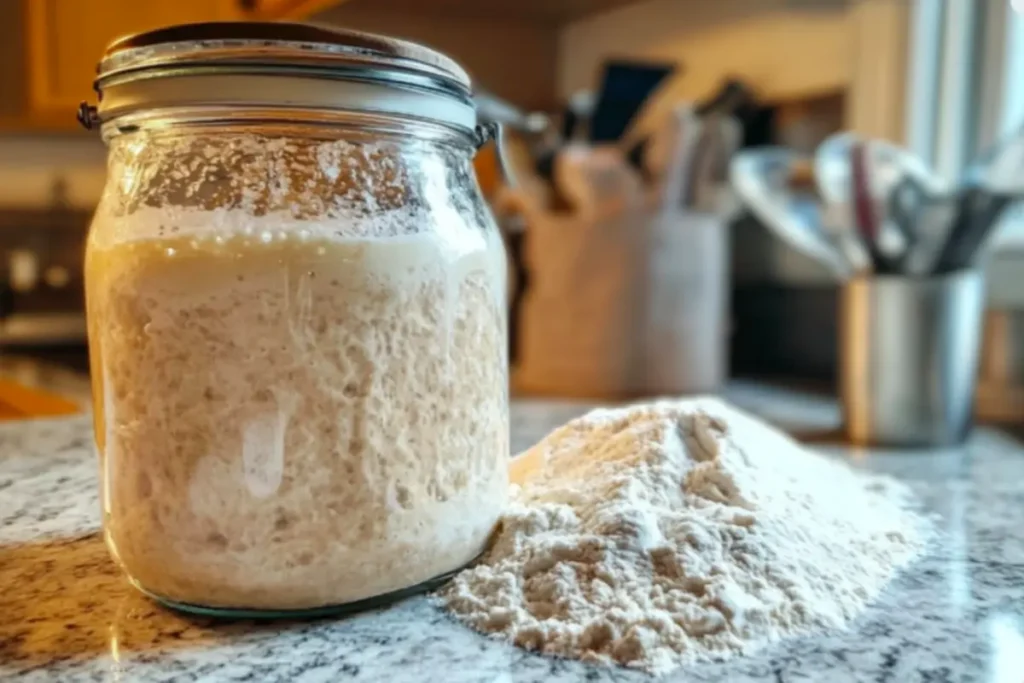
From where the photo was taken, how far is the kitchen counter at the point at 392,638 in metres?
0.35

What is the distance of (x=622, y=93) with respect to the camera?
3.81ft

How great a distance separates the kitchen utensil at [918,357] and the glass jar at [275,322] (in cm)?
53

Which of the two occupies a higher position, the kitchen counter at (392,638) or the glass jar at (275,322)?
the glass jar at (275,322)

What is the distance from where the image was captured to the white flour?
1.23ft

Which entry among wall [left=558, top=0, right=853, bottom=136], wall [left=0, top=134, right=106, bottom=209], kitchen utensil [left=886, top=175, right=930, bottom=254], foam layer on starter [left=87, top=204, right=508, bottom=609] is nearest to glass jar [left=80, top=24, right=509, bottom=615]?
foam layer on starter [left=87, top=204, right=508, bottom=609]

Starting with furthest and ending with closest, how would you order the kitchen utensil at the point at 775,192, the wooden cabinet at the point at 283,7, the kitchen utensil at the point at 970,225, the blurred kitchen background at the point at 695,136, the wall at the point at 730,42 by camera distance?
the wooden cabinet at the point at 283,7
the wall at the point at 730,42
the blurred kitchen background at the point at 695,136
the kitchen utensil at the point at 775,192
the kitchen utensil at the point at 970,225

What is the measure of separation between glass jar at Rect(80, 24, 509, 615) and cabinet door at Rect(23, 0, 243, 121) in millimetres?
1523

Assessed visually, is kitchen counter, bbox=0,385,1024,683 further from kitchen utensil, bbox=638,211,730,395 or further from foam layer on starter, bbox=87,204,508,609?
kitchen utensil, bbox=638,211,730,395

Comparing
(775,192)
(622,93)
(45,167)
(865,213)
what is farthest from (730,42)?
(45,167)

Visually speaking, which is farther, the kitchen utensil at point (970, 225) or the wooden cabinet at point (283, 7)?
the wooden cabinet at point (283, 7)

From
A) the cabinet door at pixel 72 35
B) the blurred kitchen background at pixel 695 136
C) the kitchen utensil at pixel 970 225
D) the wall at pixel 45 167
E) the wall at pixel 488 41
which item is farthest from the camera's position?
the wall at pixel 45 167

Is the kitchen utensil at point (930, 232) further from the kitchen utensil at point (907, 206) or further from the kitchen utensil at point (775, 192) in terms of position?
the kitchen utensil at point (775, 192)

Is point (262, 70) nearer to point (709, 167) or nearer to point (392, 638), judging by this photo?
point (392, 638)

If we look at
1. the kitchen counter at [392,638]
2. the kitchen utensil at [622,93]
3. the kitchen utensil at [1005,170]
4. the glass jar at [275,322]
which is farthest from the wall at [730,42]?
the glass jar at [275,322]
